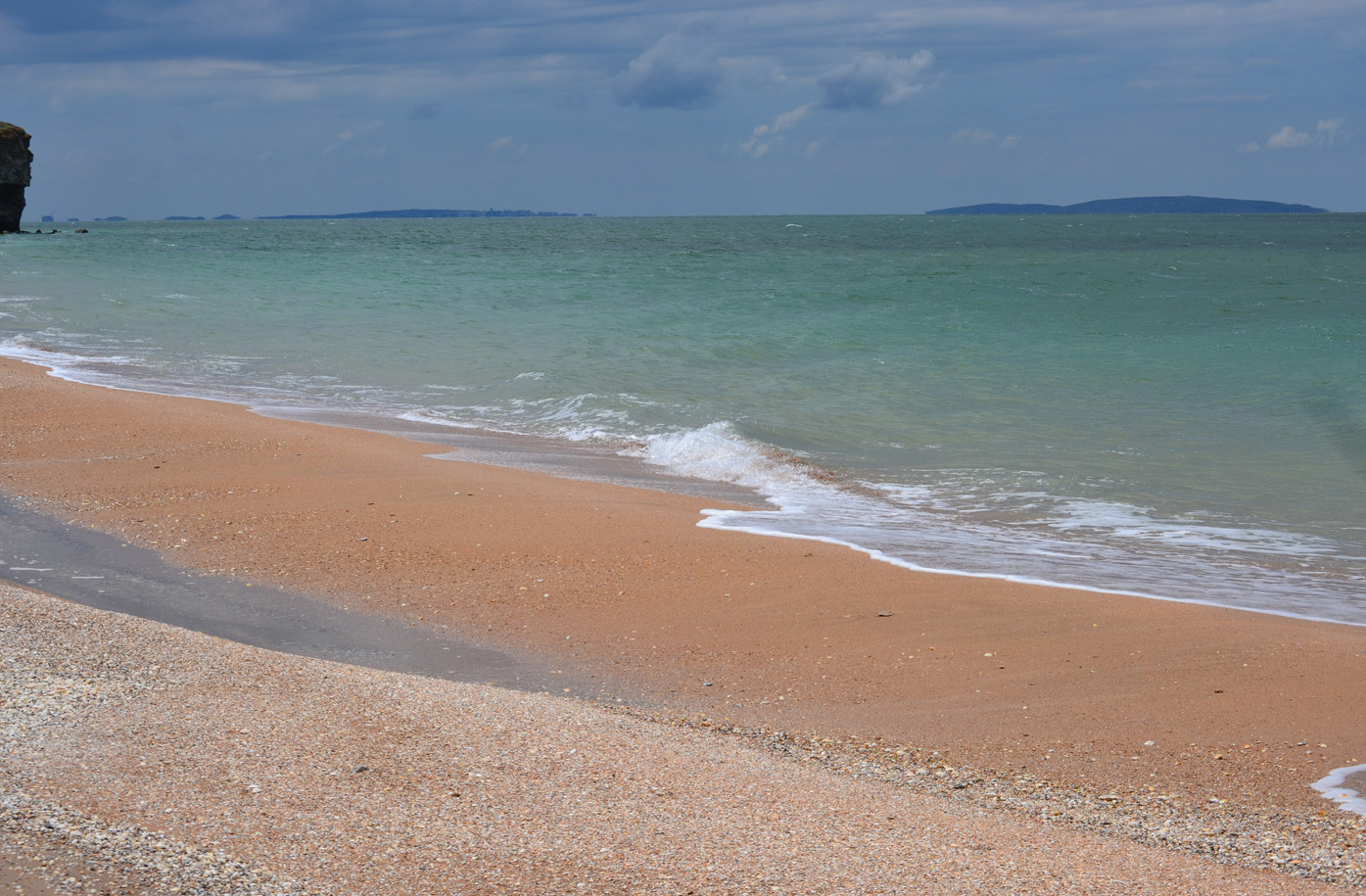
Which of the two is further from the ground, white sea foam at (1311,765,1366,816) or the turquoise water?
the turquoise water

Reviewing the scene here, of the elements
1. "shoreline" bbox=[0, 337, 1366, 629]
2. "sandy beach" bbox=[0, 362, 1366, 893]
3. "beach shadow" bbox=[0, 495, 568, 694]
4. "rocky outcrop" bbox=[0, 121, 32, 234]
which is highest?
"rocky outcrop" bbox=[0, 121, 32, 234]

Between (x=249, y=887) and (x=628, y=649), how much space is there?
106 inches

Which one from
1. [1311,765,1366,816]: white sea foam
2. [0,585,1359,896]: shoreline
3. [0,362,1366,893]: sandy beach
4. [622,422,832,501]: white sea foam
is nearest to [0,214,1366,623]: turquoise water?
[622,422,832,501]: white sea foam

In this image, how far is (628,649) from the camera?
5.18 metres

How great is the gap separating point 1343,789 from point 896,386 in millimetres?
10778

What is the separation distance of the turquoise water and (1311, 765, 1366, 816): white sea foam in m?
2.16

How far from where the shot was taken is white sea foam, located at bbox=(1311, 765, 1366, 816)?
142 inches

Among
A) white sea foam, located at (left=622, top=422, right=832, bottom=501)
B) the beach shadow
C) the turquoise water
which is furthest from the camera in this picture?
white sea foam, located at (left=622, top=422, right=832, bottom=501)

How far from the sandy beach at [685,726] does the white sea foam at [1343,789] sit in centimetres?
7

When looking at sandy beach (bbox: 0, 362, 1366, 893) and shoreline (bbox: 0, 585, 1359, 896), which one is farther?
sandy beach (bbox: 0, 362, 1366, 893)

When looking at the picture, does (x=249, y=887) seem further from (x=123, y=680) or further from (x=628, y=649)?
(x=628, y=649)

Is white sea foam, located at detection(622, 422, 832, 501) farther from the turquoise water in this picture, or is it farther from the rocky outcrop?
the rocky outcrop

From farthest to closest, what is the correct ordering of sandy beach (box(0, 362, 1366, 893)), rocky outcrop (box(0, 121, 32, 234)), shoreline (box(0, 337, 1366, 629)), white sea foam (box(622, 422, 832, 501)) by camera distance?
1. rocky outcrop (box(0, 121, 32, 234))
2. white sea foam (box(622, 422, 832, 501))
3. shoreline (box(0, 337, 1366, 629))
4. sandy beach (box(0, 362, 1366, 893))

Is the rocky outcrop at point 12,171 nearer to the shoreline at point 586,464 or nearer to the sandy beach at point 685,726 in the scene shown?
the shoreline at point 586,464
